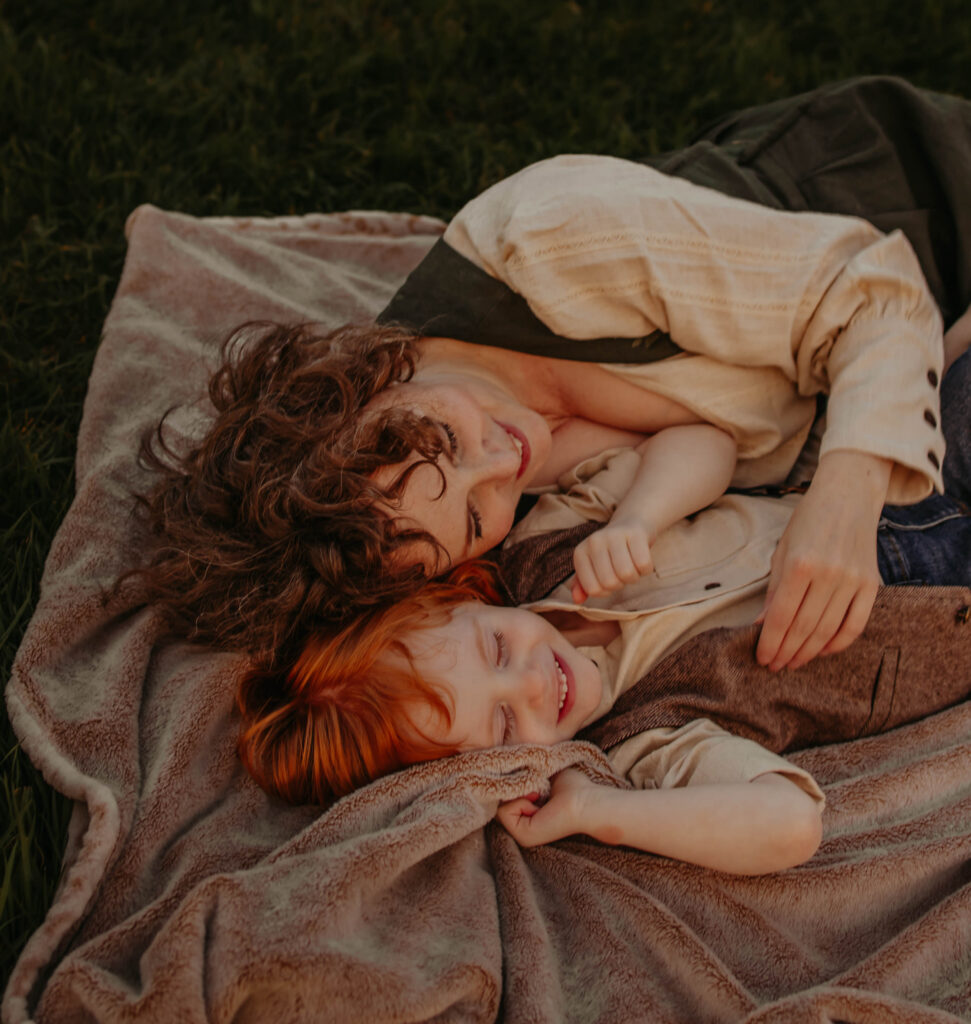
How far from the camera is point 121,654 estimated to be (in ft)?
6.21

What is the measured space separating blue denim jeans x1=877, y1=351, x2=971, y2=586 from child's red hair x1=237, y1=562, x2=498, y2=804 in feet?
3.00

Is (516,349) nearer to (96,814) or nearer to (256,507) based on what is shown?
(256,507)

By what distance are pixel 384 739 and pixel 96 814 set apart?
0.46 m

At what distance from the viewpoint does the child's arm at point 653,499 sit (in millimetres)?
1808

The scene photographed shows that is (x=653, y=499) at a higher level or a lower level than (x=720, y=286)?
lower

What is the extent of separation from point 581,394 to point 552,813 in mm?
927

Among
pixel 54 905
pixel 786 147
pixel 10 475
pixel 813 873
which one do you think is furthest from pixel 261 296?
pixel 813 873

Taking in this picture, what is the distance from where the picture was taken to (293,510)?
6.03 ft

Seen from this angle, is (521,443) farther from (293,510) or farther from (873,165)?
(873,165)

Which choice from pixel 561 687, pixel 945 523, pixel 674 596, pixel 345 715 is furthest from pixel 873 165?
pixel 345 715

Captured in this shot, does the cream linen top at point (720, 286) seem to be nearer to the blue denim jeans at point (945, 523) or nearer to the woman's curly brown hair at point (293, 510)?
the blue denim jeans at point (945, 523)

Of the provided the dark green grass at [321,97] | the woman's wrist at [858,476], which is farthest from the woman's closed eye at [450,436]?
the dark green grass at [321,97]

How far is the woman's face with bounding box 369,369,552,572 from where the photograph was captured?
1.81 meters

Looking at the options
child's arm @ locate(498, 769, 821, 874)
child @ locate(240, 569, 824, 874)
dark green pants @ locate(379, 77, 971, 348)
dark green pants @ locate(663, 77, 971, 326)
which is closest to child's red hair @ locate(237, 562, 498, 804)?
child @ locate(240, 569, 824, 874)
